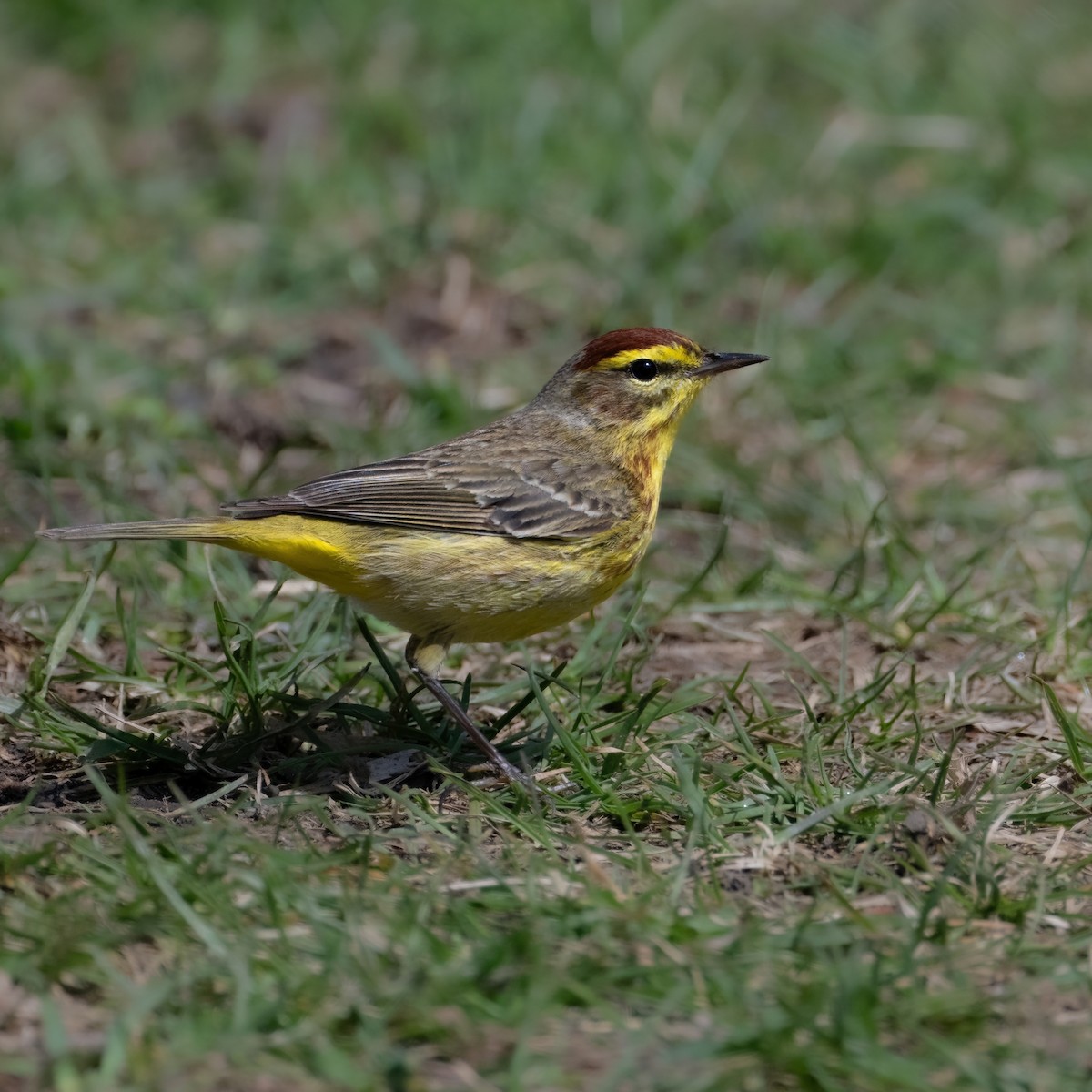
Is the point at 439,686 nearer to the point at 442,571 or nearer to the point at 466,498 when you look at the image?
the point at 442,571

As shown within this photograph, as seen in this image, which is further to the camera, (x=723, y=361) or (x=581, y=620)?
(x=581, y=620)

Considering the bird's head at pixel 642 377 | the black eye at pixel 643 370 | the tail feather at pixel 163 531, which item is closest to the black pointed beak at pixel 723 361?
the bird's head at pixel 642 377

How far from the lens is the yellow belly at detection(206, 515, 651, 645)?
5469mm

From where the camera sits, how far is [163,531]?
5344 millimetres

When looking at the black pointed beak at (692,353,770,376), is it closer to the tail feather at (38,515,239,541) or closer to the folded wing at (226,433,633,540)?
the folded wing at (226,433,633,540)

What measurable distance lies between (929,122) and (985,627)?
5.82 meters

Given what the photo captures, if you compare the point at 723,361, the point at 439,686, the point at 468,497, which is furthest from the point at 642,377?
the point at 439,686

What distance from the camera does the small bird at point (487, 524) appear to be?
5.48m

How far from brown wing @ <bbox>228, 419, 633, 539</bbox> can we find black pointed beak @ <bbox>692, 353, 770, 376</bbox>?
676mm

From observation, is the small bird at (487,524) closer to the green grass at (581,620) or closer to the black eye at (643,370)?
the black eye at (643,370)

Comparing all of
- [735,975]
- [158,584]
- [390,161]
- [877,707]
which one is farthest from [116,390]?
[735,975]

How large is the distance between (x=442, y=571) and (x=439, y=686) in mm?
444

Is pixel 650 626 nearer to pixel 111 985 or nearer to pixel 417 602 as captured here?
pixel 417 602

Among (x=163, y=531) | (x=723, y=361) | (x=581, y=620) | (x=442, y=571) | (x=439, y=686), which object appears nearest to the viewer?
(x=163, y=531)
